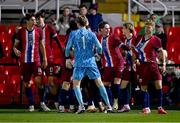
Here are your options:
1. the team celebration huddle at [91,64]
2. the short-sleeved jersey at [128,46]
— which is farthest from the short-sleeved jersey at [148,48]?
the short-sleeved jersey at [128,46]

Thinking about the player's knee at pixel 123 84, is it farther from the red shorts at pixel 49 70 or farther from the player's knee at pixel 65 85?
the red shorts at pixel 49 70

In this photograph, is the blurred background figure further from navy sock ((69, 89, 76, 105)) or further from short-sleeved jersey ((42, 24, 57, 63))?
navy sock ((69, 89, 76, 105))

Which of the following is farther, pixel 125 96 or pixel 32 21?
pixel 125 96

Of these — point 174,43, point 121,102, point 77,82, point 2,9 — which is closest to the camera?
point 77,82

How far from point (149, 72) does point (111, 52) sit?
154 centimetres

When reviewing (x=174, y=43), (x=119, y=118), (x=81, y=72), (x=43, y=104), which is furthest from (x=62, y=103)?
(x=174, y=43)

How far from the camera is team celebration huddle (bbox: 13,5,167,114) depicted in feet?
51.2

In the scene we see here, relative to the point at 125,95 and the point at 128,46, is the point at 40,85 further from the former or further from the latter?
the point at 128,46

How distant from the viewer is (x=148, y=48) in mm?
15914

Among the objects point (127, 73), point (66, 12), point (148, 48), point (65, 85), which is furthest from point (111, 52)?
point (66, 12)

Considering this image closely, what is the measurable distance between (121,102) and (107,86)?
0.68 m

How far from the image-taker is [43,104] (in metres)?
17.0

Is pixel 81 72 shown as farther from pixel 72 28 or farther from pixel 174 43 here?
pixel 174 43

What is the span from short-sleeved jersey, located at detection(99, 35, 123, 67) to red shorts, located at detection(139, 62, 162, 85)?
1176mm
